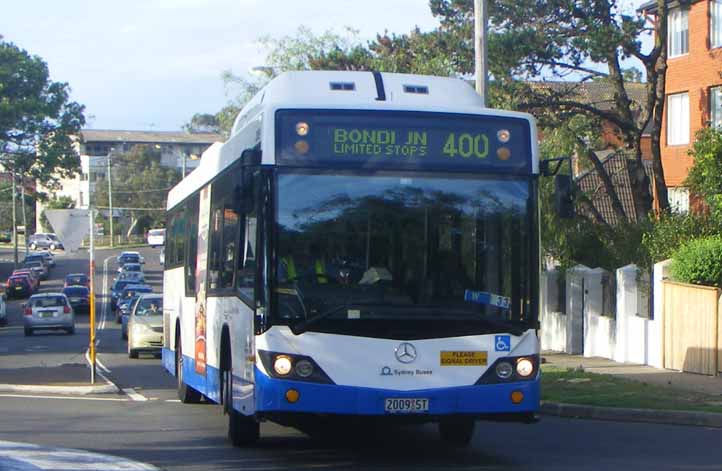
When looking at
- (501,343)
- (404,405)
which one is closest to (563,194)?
(501,343)

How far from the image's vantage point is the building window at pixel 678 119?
37250 millimetres

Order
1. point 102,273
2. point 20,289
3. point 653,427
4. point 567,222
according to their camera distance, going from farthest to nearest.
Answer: point 102,273 → point 20,289 → point 567,222 → point 653,427

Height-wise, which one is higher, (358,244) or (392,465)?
(358,244)

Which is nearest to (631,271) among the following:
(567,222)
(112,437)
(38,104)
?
(567,222)

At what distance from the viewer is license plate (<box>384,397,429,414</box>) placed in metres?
10.4

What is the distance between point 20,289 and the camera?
73125 millimetres

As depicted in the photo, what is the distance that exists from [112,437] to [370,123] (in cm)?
499

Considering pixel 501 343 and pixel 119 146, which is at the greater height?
pixel 119 146

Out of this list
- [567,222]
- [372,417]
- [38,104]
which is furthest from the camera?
[38,104]

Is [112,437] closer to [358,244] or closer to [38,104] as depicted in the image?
[358,244]

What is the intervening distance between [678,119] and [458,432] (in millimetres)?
27198

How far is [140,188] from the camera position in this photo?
116 meters

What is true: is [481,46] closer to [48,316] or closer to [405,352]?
[405,352]

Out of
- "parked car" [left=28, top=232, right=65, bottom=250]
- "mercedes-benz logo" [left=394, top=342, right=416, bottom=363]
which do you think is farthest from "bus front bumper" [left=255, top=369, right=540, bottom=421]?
"parked car" [left=28, top=232, right=65, bottom=250]
